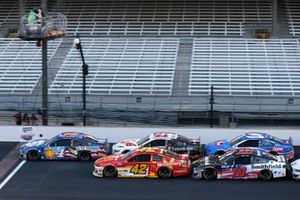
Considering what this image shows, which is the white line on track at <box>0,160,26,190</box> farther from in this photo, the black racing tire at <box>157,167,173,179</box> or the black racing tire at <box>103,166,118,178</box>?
the black racing tire at <box>157,167,173,179</box>

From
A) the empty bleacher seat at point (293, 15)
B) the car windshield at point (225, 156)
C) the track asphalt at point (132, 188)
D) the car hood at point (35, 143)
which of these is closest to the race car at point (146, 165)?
the track asphalt at point (132, 188)

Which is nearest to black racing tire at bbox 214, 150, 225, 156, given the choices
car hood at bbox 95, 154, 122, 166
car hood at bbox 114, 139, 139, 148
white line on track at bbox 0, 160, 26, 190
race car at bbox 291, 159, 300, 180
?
car hood at bbox 114, 139, 139, 148

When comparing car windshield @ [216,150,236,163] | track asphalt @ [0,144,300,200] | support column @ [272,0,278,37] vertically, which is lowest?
track asphalt @ [0,144,300,200]

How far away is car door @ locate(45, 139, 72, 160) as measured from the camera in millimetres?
27969

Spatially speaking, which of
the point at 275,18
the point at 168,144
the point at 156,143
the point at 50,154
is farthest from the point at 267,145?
the point at 275,18

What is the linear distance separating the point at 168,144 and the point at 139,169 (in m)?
2.71

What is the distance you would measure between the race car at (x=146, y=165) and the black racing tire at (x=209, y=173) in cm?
66

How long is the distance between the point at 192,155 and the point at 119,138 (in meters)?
4.50

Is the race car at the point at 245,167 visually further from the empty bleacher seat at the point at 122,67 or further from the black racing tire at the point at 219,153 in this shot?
the empty bleacher seat at the point at 122,67

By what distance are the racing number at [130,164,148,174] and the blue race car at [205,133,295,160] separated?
3.32m

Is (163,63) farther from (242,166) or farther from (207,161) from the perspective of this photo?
(242,166)

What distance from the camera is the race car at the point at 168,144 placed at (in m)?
27.5

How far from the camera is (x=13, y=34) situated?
153ft

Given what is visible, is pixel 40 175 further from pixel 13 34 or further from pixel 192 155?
pixel 13 34
